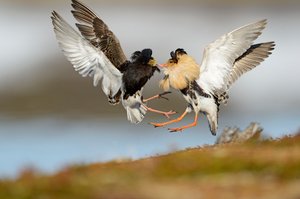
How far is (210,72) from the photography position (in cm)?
2117

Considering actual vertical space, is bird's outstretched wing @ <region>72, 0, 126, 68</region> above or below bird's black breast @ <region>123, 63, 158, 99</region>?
above

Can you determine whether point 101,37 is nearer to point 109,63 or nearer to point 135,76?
point 109,63

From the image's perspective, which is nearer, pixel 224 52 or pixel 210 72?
pixel 224 52

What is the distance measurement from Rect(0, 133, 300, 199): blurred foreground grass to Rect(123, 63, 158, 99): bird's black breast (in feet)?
17.8

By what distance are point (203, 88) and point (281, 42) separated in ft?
74.6

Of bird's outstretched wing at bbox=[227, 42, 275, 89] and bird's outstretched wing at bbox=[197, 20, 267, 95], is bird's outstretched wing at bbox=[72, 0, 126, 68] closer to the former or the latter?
bird's outstretched wing at bbox=[197, 20, 267, 95]

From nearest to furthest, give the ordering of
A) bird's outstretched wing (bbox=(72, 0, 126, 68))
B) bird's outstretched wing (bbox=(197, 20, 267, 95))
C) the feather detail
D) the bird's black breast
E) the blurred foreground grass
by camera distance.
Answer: the blurred foreground grass
bird's outstretched wing (bbox=(197, 20, 267, 95))
the feather detail
the bird's black breast
bird's outstretched wing (bbox=(72, 0, 126, 68))

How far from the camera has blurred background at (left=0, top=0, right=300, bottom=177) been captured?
29188 mm

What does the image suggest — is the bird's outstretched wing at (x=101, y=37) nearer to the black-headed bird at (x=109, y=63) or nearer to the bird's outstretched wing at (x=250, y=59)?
the black-headed bird at (x=109, y=63)

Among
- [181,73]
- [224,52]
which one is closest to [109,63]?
[181,73]

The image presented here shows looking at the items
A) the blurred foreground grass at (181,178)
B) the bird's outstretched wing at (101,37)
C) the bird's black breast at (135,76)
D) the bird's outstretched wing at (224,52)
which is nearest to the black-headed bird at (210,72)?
the bird's outstretched wing at (224,52)

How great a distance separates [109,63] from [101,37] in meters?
0.65

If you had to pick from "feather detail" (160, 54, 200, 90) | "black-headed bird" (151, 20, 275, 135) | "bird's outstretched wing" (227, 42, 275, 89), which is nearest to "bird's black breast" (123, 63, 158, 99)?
"black-headed bird" (151, 20, 275, 135)

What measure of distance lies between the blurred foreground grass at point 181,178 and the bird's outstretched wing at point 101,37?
5921mm
